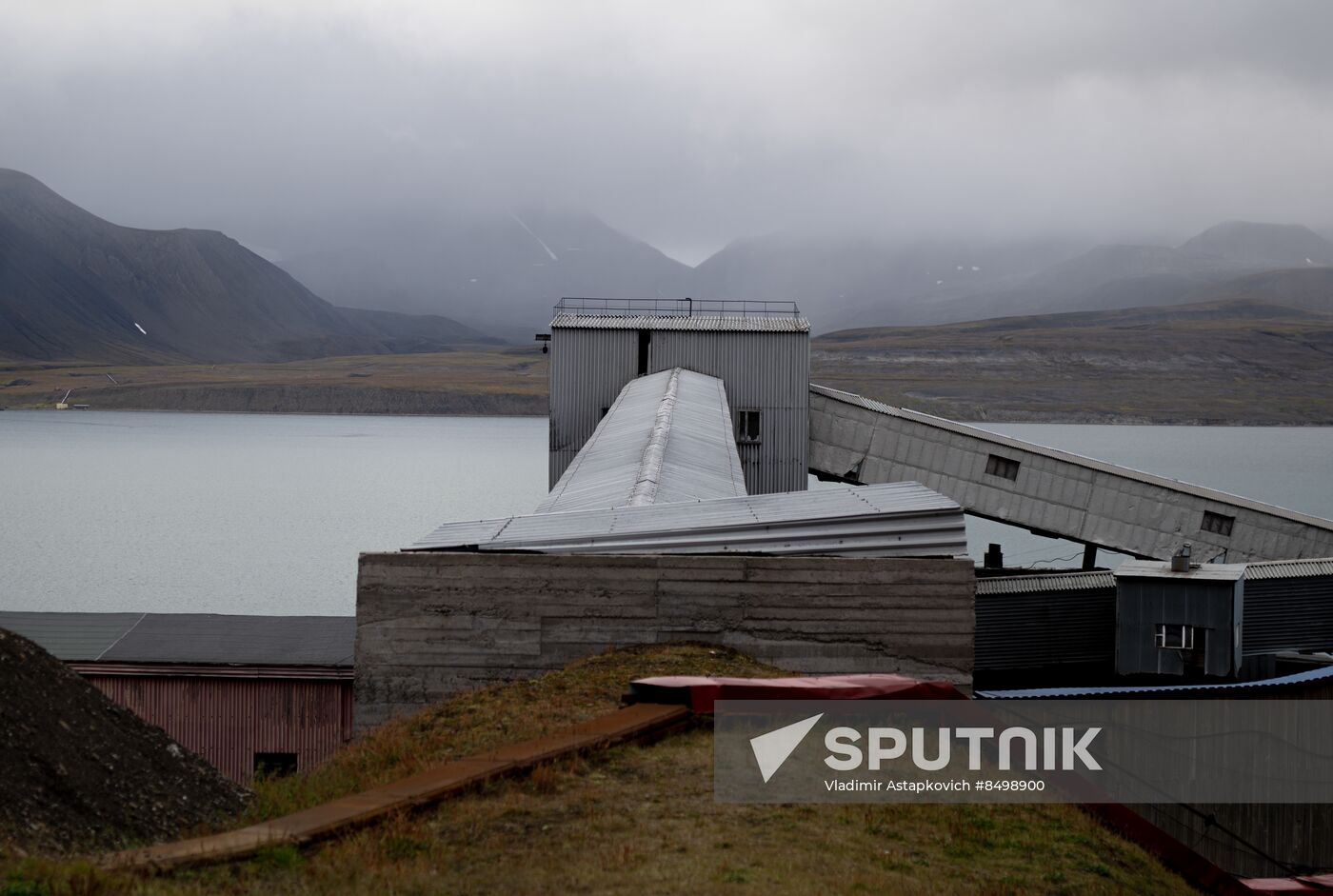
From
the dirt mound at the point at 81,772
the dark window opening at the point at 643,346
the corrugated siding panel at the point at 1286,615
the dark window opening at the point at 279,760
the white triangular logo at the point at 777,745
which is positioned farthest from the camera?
the dark window opening at the point at 643,346

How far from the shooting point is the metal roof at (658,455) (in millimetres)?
16031

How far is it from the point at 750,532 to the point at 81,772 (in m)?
6.71

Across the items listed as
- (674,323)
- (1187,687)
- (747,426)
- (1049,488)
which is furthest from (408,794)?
(674,323)

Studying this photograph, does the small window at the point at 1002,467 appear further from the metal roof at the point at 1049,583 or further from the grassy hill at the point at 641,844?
the grassy hill at the point at 641,844

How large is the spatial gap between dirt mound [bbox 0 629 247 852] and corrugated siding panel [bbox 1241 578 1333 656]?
2190 cm

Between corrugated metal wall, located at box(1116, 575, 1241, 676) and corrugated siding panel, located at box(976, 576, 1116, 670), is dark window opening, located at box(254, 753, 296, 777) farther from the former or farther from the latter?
corrugated metal wall, located at box(1116, 575, 1241, 676)

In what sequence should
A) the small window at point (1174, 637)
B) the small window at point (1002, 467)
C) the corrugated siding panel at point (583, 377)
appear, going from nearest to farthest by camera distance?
the small window at point (1174, 637) → the small window at point (1002, 467) → the corrugated siding panel at point (583, 377)

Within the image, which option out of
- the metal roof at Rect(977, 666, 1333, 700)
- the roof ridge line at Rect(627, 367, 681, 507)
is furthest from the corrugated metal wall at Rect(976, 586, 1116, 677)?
the roof ridge line at Rect(627, 367, 681, 507)

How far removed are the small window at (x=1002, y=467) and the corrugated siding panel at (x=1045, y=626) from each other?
290 inches

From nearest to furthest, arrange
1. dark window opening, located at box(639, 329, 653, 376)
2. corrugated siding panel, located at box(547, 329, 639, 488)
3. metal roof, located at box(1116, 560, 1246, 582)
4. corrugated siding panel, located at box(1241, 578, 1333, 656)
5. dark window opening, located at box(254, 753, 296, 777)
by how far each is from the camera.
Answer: dark window opening, located at box(254, 753, 296, 777), metal roof, located at box(1116, 560, 1246, 582), corrugated siding panel, located at box(1241, 578, 1333, 656), corrugated siding panel, located at box(547, 329, 639, 488), dark window opening, located at box(639, 329, 653, 376)

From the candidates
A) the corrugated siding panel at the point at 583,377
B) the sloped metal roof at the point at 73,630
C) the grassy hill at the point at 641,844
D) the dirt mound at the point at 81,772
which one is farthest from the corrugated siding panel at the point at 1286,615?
the dirt mound at the point at 81,772

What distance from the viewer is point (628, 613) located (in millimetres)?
11672

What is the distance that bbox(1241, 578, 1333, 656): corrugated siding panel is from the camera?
81.1 feet

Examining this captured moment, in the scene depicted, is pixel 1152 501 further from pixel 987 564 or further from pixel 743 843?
pixel 743 843
